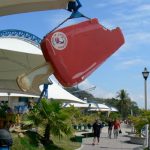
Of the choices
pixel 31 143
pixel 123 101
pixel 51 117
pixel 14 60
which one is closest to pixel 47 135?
pixel 51 117

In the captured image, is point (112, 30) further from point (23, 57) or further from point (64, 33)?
point (23, 57)

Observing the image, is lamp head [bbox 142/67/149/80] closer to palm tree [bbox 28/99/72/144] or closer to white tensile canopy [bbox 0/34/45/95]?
white tensile canopy [bbox 0/34/45/95]

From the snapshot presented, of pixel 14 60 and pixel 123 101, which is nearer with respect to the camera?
pixel 14 60

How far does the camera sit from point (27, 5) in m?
7.46

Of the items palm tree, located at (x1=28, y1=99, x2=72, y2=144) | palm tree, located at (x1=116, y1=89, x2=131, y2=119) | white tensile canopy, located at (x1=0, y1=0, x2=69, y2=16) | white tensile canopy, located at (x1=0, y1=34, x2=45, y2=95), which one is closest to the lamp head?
white tensile canopy, located at (x1=0, y1=34, x2=45, y2=95)

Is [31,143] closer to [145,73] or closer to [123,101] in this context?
[145,73]

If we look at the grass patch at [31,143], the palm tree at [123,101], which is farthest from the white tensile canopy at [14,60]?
the palm tree at [123,101]

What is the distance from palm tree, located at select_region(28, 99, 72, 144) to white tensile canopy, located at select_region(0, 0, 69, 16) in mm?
11948

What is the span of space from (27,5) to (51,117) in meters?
12.6

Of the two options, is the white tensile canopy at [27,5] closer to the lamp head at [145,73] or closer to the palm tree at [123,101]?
the lamp head at [145,73]

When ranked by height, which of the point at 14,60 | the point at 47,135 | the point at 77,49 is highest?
the point at 14,60

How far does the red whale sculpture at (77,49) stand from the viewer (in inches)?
246

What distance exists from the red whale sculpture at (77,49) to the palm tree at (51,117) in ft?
42.0

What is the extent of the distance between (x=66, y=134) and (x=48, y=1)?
1276 centimetres
